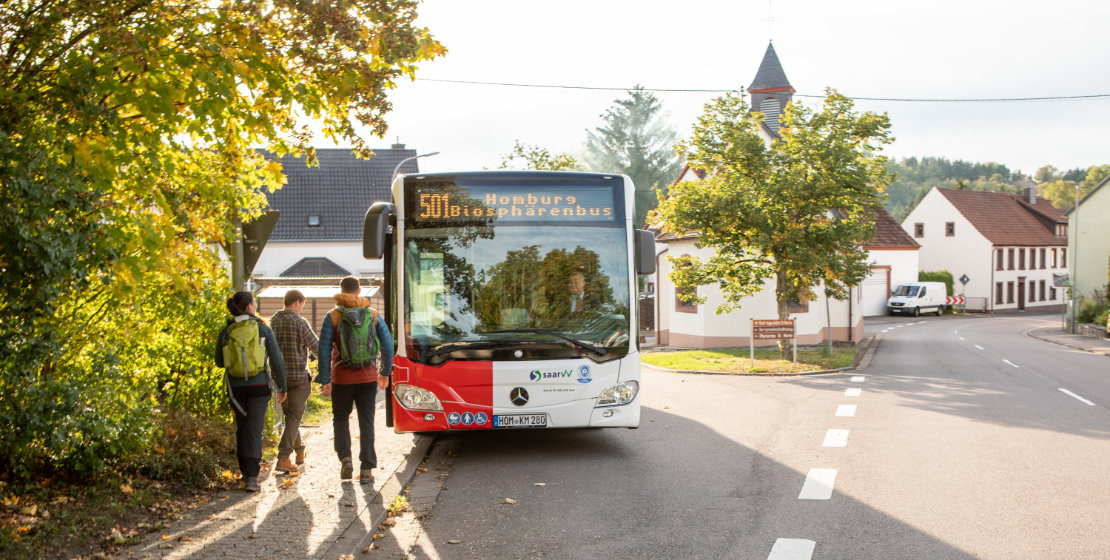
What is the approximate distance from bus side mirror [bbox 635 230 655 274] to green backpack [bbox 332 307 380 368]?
2901 millimetres

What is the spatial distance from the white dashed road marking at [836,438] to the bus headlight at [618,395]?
7.76 ft

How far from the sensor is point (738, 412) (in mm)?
13328

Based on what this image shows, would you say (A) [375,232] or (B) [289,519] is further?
(A) [375,232]

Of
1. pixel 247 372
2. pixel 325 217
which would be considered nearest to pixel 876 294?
pixel 325 217

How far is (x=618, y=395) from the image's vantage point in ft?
30.4

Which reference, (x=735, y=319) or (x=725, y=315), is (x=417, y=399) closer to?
(x=725, y=315)

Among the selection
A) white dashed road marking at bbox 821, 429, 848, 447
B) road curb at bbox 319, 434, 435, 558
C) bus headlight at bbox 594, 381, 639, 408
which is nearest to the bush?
white dashed road marking at bbox 821, 429, 848, 447

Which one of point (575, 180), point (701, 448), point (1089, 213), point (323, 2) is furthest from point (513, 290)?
point (1089, 213)

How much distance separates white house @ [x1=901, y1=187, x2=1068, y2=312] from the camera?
67.7 meters

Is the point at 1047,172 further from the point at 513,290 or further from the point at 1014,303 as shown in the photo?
the point at 513,290

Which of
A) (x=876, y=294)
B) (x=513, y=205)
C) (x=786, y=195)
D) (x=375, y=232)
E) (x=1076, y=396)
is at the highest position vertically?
(x=786, y=195)

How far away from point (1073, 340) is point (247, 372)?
3619 cm

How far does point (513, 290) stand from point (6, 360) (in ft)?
14.9

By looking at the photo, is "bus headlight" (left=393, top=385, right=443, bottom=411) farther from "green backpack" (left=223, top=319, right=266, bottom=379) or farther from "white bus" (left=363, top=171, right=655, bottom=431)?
"green backpack" (left=223, top=319, right=266, bottom=379)
